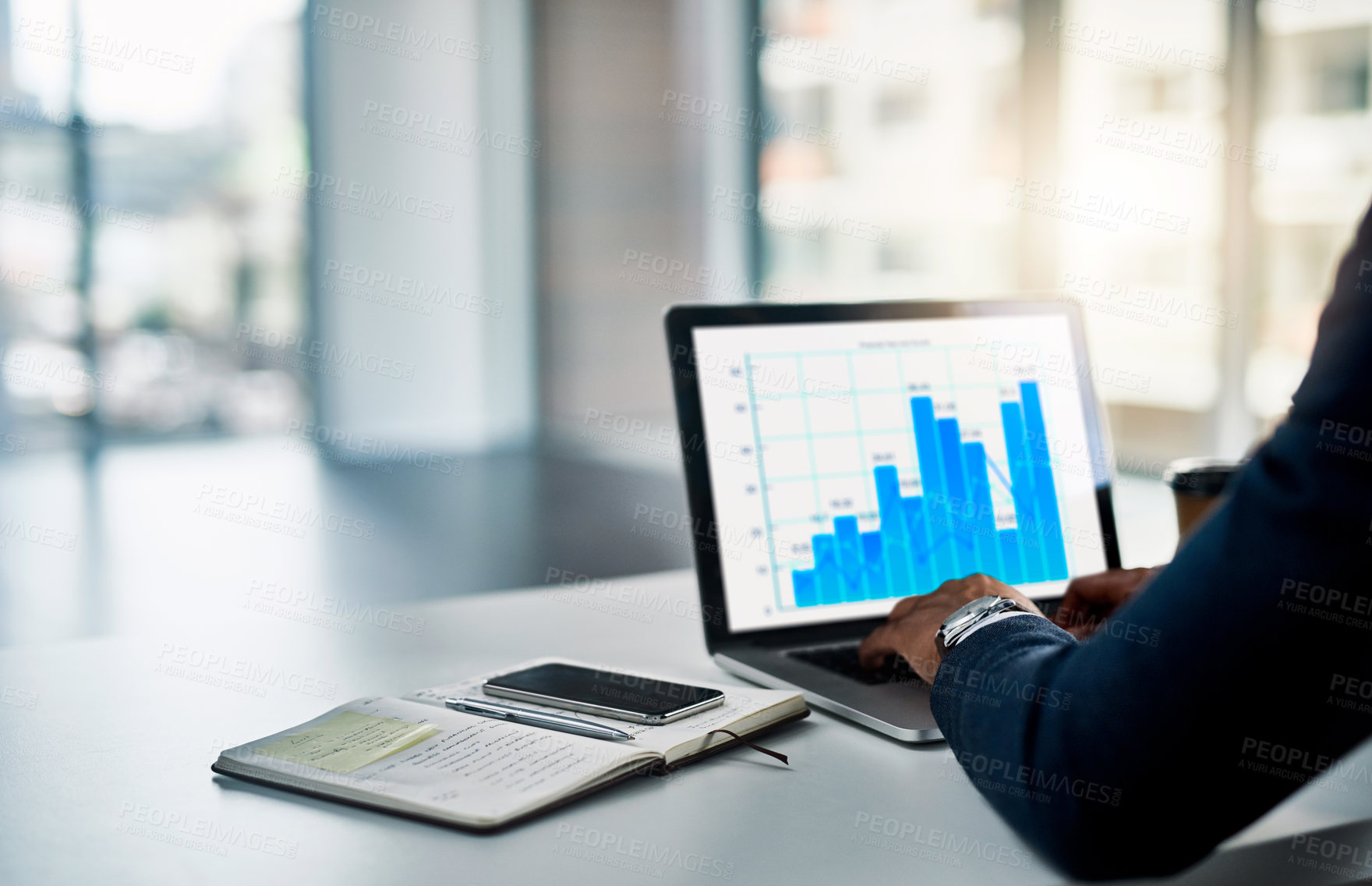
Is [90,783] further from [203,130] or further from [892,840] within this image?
[203,130]

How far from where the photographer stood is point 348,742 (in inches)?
33.4

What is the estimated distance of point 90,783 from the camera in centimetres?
82

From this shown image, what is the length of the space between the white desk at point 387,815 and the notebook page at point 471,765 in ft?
0.05

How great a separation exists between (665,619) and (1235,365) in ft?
13.8

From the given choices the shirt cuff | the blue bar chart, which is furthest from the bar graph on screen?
the shirt cuff

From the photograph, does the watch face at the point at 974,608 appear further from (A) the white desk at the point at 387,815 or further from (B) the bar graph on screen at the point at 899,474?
(B) the bar graph on screen at the point at 899,474

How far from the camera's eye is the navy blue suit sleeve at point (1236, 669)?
0.57 m

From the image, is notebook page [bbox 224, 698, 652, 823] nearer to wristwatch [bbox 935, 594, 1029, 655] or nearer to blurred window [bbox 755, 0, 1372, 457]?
wristwatch [bbox 935, 594, 1029, 655]

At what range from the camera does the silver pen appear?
34.5 inches

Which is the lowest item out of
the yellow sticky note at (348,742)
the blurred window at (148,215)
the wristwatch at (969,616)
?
the yellow sticky note at (348,742)

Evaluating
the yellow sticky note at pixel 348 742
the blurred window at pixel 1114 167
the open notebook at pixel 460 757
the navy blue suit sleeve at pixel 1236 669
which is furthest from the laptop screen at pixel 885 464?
the blurred window at pixel 1114 167

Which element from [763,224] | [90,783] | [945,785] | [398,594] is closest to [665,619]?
[945,785]

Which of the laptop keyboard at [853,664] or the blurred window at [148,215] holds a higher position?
the blurred window at [148,215]

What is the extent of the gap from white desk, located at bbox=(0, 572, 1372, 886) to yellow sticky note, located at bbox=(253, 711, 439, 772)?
0.03 metres
